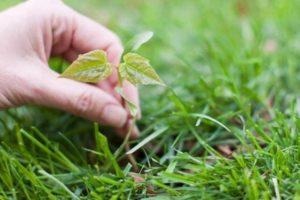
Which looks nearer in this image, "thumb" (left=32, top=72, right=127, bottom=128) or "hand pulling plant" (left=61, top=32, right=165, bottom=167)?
"hand pulling plant" (left=61, top=32, right=165, bottom=167)

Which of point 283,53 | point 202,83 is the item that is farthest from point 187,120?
point 283,53

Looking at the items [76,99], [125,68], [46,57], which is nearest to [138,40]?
[125,68]

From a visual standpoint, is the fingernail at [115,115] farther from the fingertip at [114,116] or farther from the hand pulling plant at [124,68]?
the hand pulling plant at [124,68]

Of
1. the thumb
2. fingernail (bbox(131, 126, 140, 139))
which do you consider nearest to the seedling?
the thumb

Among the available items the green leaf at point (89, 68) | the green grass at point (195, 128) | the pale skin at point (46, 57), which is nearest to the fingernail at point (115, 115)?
the pale skin at point (46, 57)

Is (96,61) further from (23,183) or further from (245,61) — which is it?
(245,61)

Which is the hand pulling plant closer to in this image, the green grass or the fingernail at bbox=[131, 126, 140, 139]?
the green grass
